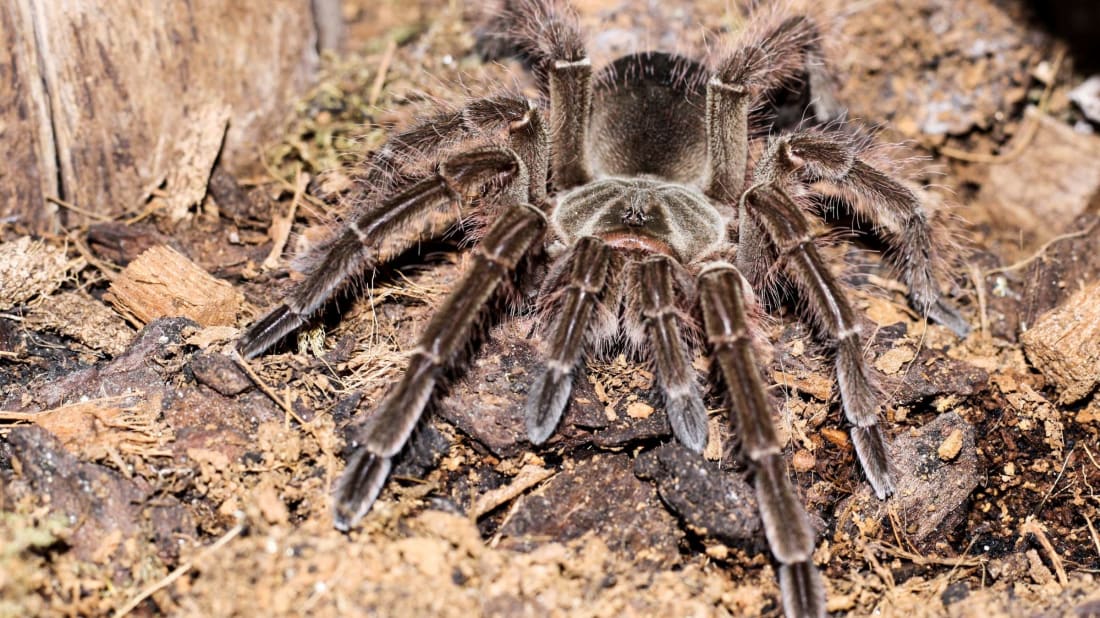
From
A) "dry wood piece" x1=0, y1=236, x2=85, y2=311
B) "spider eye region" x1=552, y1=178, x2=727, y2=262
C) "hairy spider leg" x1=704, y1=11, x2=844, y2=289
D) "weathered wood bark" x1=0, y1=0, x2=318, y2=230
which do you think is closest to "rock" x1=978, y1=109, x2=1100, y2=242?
"hairy spider leg" x1=704, y1=11, x2=844, y2=289

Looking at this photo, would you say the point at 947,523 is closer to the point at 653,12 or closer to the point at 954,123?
the point at 954,123

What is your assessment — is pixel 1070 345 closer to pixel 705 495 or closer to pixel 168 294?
pixel 705 495

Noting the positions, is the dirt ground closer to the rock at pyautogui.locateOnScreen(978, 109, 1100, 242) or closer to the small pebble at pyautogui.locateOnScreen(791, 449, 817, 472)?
the small pebble at pyautogui.locateOnScreen(791, 449, 817, 472)

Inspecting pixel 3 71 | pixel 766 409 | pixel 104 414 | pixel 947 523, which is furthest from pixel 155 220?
pixel 947 523

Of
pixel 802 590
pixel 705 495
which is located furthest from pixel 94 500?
pixel 802 590

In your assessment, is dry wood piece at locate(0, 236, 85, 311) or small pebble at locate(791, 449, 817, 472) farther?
dry wood piece at locate(0, 236, 85, 311)

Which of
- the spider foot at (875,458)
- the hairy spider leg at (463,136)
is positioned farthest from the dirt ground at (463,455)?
the hairy spider leg at (463,136)

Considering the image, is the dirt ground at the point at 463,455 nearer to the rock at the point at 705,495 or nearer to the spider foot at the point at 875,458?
the rock at the point at 705,495
